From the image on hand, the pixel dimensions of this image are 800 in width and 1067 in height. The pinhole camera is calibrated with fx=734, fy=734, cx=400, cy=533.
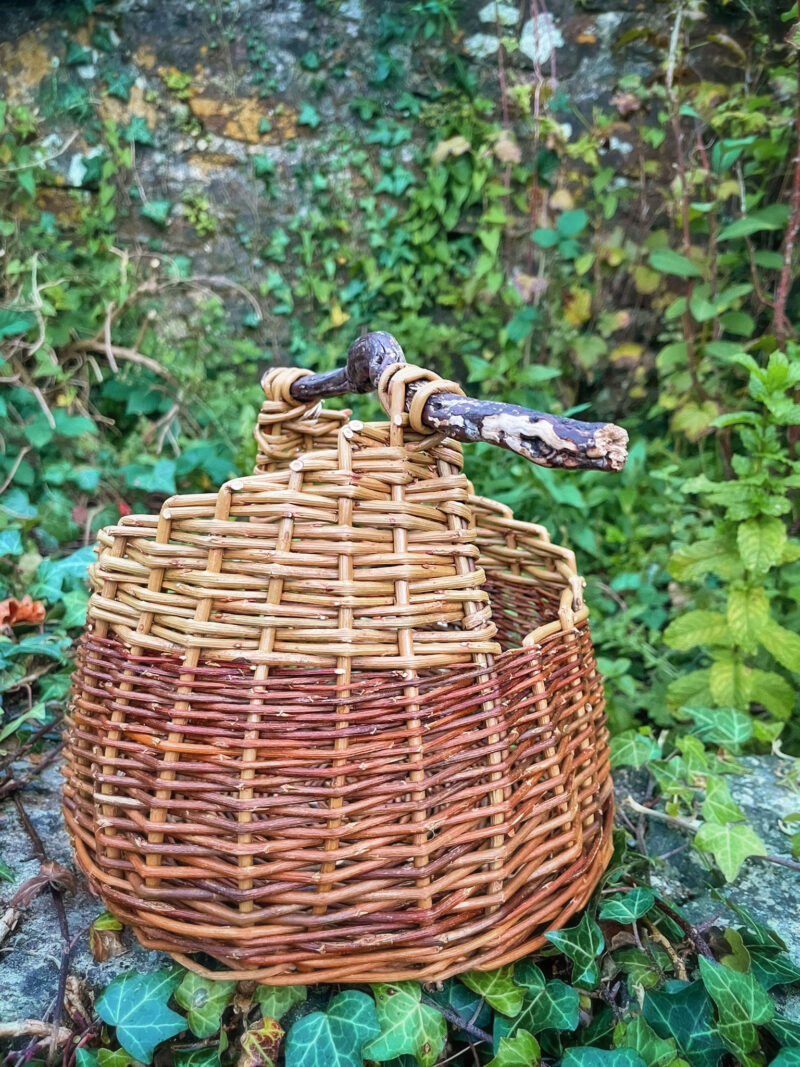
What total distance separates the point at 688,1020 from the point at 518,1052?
19 cm

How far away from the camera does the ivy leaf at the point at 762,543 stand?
4.27 feet

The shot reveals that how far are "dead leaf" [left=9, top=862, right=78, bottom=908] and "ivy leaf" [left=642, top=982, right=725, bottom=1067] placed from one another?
0.70m

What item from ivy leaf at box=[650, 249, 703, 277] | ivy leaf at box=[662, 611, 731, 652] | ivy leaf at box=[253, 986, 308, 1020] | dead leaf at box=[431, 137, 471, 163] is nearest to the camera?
ivy leaf at box=[253, 986, 308, 1020]

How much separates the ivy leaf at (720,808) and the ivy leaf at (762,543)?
500mm

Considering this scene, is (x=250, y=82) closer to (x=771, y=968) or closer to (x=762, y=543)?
(x=762, y=543)

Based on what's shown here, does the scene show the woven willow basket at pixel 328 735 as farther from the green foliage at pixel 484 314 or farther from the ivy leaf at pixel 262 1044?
the green foliage at pixel 484 314

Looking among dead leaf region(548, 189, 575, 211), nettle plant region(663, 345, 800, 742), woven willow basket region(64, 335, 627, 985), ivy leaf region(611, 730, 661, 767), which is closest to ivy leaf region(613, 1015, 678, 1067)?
woven willow basket region(64, 335, 627, 985)

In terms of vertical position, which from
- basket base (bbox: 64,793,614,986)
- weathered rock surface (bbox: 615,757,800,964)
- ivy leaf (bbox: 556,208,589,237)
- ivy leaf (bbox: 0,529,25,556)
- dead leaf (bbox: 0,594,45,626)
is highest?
ivy leaf (bbox: 556,208,589,237)

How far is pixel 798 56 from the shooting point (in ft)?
6.36

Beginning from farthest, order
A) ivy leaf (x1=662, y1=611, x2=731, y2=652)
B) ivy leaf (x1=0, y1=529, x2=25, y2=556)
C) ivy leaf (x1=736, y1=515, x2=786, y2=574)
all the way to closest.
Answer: ivy leaf (x1=0, y1=529, x2=25, y2=556), ivy leaf (x1=662, y1=611, x2=731, y2=652), ivy leaf (x1=736, y1=515, x2=786, y2=574)

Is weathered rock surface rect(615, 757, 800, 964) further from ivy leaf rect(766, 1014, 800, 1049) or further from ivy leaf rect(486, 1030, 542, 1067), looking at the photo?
ivy leaf rect(486, 1030, 542, 1067)

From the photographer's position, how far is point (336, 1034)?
2.35 ft

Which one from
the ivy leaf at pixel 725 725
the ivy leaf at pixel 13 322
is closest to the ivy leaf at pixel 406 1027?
the ivy leaf at pixel 725 725

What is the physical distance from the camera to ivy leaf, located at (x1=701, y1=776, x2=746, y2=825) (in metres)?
0.92
